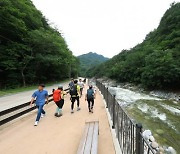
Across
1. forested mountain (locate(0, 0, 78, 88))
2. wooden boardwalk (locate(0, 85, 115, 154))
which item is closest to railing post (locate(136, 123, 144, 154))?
wooden boardwalk (locate(0, 85, 115, 154))

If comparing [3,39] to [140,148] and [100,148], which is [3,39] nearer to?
[100,148]

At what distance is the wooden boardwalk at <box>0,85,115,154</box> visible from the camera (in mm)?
5229

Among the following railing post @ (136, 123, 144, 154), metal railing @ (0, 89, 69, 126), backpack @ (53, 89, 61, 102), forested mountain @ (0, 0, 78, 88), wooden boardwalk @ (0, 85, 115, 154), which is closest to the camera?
railing post @ (136, 123, 144, 154)

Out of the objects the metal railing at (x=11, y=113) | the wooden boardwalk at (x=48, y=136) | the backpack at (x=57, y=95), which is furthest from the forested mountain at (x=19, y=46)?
the wooden boardwalk at (x=48, y=136)

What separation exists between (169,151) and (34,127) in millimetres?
5554

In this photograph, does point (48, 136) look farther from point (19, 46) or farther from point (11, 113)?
point (19, 46)

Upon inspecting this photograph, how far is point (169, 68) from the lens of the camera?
32.8 m

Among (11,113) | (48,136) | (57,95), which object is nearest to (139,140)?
(48,136)

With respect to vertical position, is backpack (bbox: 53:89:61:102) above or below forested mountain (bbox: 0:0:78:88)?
below

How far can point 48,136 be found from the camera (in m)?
6.30

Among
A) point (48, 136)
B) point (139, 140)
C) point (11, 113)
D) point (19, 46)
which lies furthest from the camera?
point (19, 46)

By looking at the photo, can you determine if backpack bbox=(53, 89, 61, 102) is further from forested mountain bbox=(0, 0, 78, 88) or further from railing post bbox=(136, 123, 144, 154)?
forested mountain bbox=(0, 0, 78, 88)

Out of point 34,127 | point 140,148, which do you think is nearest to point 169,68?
point 34,127

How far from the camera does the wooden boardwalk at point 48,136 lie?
5229 millimetres
